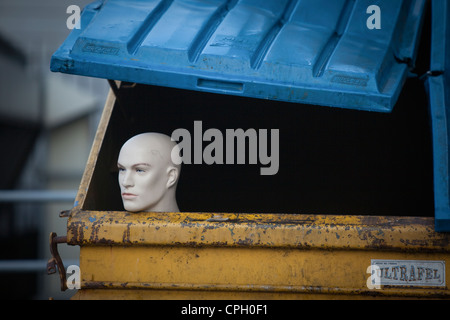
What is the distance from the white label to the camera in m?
1.67

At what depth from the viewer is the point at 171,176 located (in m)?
2.07

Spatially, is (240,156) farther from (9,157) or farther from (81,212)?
(9,157)

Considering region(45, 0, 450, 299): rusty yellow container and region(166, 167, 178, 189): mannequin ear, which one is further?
region(166, 167, 178, 189): mannequin ear

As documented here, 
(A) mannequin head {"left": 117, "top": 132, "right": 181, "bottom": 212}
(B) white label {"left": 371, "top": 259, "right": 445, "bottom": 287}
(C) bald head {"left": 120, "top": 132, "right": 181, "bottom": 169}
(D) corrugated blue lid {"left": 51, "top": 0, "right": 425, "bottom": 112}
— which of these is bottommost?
(B) white label {"left": 371, "top": 259, "right": 445, "bottom": 287}

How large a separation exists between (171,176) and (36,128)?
3982mm

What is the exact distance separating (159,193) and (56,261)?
50cm

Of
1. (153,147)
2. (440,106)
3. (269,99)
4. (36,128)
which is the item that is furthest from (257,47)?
(36,128)

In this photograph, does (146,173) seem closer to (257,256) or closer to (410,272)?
(257,256)

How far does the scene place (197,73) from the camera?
5.83 ft

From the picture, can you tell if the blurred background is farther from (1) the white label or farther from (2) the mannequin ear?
(1) the white label

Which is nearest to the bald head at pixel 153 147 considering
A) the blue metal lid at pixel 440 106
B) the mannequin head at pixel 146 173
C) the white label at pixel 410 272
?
the mannequin head at pixel 146 173

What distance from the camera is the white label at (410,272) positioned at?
65.9 inches

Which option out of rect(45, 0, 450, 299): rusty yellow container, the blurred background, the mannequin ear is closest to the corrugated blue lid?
rect(45, 0, 450, 299): rusty yellow container
